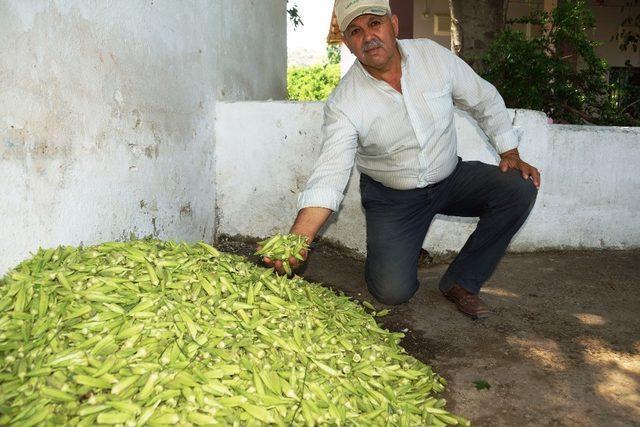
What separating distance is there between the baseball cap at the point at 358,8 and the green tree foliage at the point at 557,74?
2921 mm

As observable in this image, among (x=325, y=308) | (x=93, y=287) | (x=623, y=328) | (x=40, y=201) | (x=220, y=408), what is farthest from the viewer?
(x=623, y=328)

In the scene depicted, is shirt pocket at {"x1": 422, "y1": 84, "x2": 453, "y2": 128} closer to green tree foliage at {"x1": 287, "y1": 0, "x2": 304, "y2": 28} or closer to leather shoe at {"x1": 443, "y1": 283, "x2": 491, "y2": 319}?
leather shoe at {"x1": 443, "y1": 283, "x2": 491, "y2": 319}

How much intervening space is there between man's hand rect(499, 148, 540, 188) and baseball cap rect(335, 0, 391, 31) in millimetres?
1317

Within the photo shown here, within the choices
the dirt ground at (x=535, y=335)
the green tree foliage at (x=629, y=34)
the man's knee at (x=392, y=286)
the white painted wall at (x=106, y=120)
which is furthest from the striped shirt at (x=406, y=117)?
the green tree foliage at (x=629, y=34)

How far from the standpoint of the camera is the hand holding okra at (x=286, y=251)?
3.11 metres

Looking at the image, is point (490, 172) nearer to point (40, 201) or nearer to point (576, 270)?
point (576, 270)

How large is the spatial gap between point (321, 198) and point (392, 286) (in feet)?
2.90

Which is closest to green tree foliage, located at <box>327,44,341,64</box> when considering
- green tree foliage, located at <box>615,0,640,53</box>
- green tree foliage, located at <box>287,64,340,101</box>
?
green tree foliage, located at <box>287,64,340,101</box>

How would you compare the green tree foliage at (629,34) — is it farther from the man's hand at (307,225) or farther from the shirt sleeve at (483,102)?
the man's hand at (307,225)

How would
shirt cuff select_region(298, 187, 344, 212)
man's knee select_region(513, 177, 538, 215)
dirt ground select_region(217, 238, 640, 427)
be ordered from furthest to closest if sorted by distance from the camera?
man's knee select_region(513, 177, 538, 215) → shirt cuff select_region(298, 187, 344, 212) → dirt ground select_region(217, 238, 640, 427)

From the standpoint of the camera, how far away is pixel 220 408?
2.28m

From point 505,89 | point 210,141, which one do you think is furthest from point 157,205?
point 505,89

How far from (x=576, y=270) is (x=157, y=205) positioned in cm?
334

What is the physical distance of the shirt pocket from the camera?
388 centimetres
